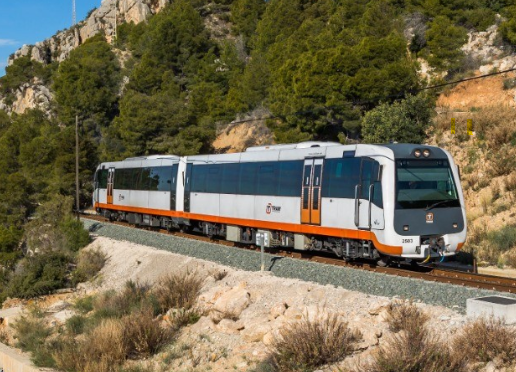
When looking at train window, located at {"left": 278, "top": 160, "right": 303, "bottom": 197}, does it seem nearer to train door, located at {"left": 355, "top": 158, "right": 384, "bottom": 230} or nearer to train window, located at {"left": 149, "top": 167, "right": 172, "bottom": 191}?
train door, located at {"left": 355, "top": 158, "right": 384, "bottom": 230}

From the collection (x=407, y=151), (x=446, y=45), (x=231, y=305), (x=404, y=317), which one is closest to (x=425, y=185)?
(x=407, y=151)

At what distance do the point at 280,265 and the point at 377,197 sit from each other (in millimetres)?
3848

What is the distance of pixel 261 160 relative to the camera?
2128 cm

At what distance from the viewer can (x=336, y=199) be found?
17.5 metres

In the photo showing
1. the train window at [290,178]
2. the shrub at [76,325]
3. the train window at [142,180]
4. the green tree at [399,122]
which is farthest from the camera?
the green tree at [399,122]

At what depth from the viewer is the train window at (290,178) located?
1922 cm

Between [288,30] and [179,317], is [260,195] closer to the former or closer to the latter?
[179,317]

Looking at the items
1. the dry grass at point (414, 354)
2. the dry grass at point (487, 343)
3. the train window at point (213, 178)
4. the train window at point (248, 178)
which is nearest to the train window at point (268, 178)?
the train window at point (248, 178)

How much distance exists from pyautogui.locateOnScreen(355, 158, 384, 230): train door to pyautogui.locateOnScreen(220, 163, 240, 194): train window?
23.3 ft

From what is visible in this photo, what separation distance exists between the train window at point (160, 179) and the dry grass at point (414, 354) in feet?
59.6

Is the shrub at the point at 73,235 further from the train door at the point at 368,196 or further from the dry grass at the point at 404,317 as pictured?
the dry grass at the point at 404,317

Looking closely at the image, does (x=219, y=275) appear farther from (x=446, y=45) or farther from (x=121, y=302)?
(x=446, y=45)

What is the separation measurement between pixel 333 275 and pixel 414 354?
6.13 m

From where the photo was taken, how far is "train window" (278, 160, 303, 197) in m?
19.2
